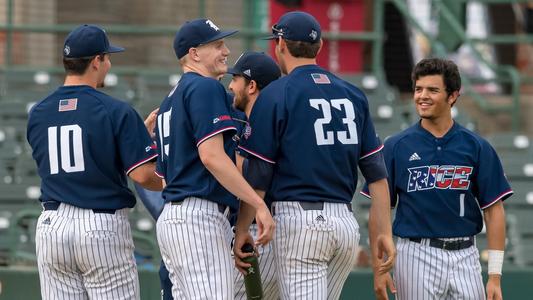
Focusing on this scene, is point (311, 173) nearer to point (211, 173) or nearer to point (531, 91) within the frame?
point (211, 173)

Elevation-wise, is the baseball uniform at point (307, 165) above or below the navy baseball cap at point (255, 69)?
below

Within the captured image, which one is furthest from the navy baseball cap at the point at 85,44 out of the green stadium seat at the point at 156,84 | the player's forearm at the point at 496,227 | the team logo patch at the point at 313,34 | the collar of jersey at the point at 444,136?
the green stadium seat at the point at 156,84

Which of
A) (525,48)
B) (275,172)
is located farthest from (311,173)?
(525,48)

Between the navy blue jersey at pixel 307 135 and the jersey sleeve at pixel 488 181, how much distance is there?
743 mm

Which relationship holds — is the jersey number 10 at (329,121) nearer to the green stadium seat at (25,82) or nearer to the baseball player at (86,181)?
the baseball player at (86,181)

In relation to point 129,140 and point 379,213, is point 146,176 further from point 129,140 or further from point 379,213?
point 379,213

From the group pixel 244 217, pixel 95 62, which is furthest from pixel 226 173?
pixel 95 62

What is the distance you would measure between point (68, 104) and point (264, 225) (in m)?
1.27

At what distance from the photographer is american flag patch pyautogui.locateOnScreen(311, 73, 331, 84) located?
20.2 feet

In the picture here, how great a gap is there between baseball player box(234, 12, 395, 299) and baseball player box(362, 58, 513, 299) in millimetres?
315

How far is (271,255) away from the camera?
6.92m

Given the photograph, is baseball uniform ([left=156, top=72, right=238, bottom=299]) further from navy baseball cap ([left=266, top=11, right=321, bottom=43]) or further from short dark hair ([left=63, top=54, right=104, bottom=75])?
short dark hair ([left=63, top=54, right=104, bottom=75])

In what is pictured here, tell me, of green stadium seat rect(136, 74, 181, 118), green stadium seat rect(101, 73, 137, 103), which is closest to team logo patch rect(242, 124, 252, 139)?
green stadium seat rect(101, 73, 137, 103)

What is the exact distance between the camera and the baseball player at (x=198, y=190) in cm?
592
